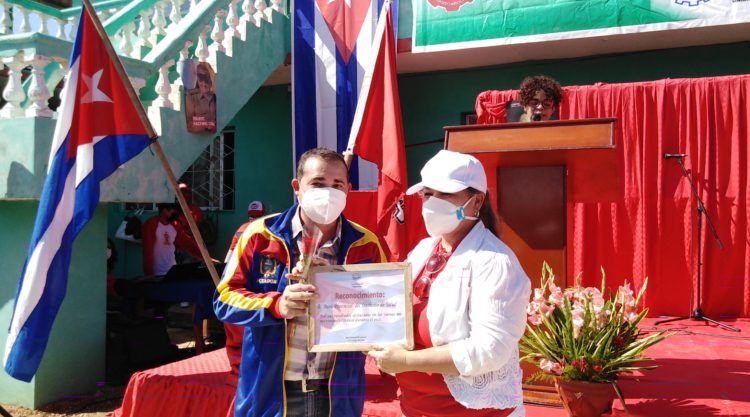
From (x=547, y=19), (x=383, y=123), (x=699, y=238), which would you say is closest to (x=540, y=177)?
(x=383, y=123)

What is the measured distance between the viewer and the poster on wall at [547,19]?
6.63 meters

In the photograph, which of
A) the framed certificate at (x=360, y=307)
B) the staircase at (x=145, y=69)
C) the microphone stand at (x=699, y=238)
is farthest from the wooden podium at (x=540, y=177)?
the staircase at (x=145, y=69)

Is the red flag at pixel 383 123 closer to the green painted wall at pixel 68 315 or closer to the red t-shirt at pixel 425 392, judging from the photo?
the red t-shirt at pixel 425 392

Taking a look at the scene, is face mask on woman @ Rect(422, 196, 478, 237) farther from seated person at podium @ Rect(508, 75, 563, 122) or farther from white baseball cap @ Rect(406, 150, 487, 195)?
seated person at podium @ Rect(508, 75, 563, 122)

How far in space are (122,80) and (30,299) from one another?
1144mm

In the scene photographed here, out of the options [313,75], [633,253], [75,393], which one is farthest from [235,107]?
[633,253]

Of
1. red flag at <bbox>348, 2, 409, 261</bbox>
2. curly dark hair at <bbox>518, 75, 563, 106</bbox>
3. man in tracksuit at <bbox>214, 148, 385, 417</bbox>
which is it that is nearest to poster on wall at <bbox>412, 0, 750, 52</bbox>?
red flag at <bbox>348, 2, 409, 261</bbox>

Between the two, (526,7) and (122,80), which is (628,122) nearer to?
(526,7)

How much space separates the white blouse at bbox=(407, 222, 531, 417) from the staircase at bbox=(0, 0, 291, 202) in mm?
4538

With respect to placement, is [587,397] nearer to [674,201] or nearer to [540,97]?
[540,97]

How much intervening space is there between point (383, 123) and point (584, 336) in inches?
90.6

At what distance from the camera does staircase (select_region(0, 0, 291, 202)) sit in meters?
5.22

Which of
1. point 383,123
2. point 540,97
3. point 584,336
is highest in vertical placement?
point 540,97

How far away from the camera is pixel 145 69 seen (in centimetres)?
610
